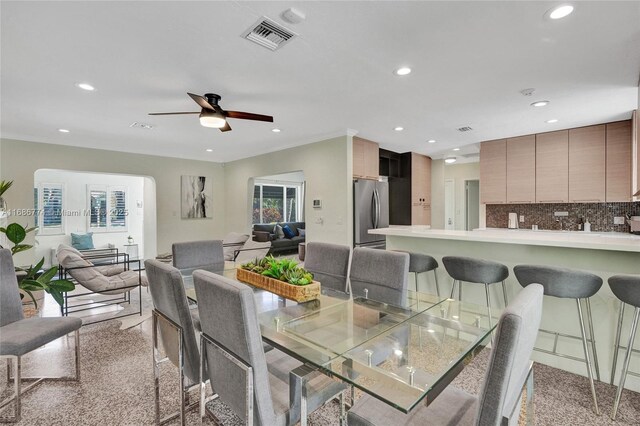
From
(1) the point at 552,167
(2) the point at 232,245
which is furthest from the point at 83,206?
(1) the point at 552,167

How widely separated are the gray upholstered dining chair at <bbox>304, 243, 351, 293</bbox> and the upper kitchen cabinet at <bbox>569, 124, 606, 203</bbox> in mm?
3821

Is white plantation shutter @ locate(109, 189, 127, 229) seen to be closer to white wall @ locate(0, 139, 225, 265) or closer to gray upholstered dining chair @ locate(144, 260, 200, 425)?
white wall @ locate(0, 139, 225, 265)

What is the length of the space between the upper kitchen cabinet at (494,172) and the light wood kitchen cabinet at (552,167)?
46 cm

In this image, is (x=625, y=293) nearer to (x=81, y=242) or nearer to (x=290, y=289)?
(x=290, y=289)

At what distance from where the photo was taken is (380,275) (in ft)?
7.70

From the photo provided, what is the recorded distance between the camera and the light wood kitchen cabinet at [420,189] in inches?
254

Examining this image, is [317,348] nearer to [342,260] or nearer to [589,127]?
[342,260]

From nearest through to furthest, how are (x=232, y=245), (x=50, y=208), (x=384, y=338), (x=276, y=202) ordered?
1. (x=384, y=338)
2. (x=232, y=245)
3. (x=50, y=208)
4. (x=276, y=202)

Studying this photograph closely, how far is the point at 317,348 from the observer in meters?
1.38

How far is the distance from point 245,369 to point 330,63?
2.27 m

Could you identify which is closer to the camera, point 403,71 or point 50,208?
point 403,71

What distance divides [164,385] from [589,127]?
5.80 m

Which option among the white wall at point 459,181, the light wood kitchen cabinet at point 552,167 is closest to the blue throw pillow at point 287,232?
the white wall at point 459,181

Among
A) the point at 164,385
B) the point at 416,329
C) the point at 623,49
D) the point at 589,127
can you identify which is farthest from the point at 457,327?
the point at 589,127
